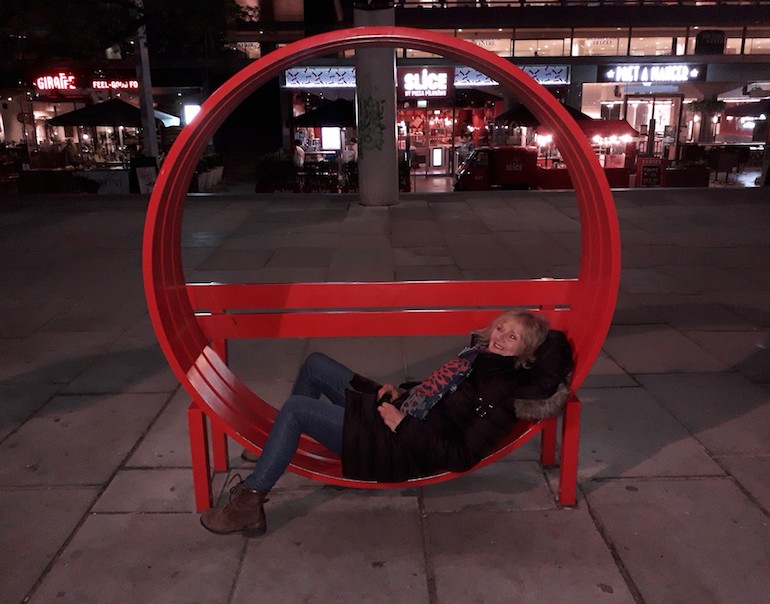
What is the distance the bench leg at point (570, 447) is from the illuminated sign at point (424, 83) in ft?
64.2

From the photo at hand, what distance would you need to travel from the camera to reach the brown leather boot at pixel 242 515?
3.31m

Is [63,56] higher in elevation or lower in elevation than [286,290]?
higher

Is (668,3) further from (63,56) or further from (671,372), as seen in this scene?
(671,372)

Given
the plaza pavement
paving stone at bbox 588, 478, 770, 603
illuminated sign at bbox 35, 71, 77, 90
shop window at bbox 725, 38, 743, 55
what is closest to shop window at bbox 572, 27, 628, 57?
shop window at bbox 725, 38, 743, 55

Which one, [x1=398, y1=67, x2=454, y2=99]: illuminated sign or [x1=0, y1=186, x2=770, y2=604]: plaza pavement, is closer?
[x1=0, y1=186, x2=770, y2=604]: plaza pavement

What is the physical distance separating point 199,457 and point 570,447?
190 cm

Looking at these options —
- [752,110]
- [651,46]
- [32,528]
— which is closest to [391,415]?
[32,528]

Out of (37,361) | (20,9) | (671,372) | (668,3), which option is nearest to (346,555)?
(671,372)

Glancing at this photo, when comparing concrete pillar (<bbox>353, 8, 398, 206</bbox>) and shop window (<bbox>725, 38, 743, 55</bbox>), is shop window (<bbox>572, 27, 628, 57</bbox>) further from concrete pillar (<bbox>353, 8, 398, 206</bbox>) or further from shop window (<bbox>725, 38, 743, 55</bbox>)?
concrete pillar (<bbox>353, 8, 398, 206</bbox>)

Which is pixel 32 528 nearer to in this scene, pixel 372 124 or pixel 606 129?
pixel 372 124

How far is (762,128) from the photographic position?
28.9m

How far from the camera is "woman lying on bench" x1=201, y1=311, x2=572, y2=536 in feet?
10.5

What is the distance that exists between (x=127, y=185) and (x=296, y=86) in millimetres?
10323

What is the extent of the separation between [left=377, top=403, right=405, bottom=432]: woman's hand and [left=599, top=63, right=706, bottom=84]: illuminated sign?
89.3ft
